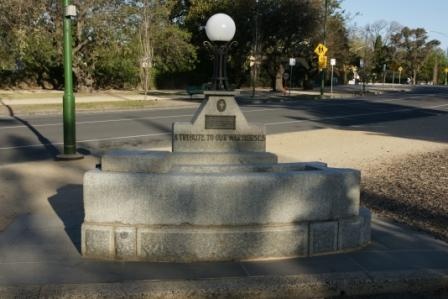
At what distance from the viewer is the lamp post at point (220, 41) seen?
21.6ft

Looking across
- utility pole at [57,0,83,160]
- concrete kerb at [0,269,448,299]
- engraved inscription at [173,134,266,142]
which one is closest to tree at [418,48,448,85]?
utility pole at [57,0,83,160]

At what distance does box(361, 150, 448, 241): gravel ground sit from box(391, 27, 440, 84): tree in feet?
337

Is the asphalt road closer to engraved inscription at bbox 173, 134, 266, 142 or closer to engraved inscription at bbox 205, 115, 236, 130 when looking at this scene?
engraved inscription at bbox 173, 134, 266, 142

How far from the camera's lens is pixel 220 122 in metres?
6.31

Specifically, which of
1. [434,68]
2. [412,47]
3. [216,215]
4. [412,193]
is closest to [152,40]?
[412,193]

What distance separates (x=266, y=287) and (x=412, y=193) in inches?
183

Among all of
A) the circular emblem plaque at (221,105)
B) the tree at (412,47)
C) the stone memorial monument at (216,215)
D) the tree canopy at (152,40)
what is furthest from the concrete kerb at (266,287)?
the tree at (412,47)

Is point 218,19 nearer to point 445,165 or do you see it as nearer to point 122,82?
point 445,165

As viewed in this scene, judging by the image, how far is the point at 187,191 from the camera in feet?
15.8

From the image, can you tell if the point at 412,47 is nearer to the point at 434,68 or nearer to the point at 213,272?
the point at 434,68

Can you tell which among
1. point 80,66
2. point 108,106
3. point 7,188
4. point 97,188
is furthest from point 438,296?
point 80,66

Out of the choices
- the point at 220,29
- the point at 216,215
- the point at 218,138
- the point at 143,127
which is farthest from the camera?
the point at 143,127

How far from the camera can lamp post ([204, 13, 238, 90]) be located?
6590 mm

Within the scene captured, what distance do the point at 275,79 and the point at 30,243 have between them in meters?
43.6
